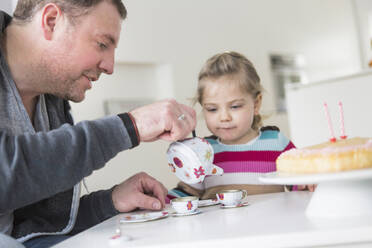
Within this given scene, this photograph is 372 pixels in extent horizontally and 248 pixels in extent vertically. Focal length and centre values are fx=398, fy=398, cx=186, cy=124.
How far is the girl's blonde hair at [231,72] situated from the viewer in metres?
1.66

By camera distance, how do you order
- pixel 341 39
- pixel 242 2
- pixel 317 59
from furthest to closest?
pixel 341 39
pixel 317 59
pixel 242 2

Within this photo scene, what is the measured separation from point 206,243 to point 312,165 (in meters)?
0.29

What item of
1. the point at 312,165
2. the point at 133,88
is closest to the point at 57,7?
the point at 312,165

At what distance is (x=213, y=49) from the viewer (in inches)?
194

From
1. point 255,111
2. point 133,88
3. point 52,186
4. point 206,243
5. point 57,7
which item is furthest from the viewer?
point 133,88

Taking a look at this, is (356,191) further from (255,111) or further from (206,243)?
(255,111)

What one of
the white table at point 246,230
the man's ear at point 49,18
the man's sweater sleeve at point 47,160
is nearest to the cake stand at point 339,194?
the white table at point 246,230

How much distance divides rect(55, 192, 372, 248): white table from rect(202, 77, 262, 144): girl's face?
0.63 m

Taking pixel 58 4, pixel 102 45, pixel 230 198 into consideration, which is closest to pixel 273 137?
pixel 230 198

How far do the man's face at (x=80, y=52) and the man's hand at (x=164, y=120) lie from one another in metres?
0.41

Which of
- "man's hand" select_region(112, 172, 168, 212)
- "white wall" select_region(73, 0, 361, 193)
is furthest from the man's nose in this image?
"white wall" select_region(73, 0, 361, 193)

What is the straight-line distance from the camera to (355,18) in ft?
22.7

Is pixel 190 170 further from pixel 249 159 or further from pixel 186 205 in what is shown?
pixel 249 159

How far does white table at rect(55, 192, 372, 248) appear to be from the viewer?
63 cm
